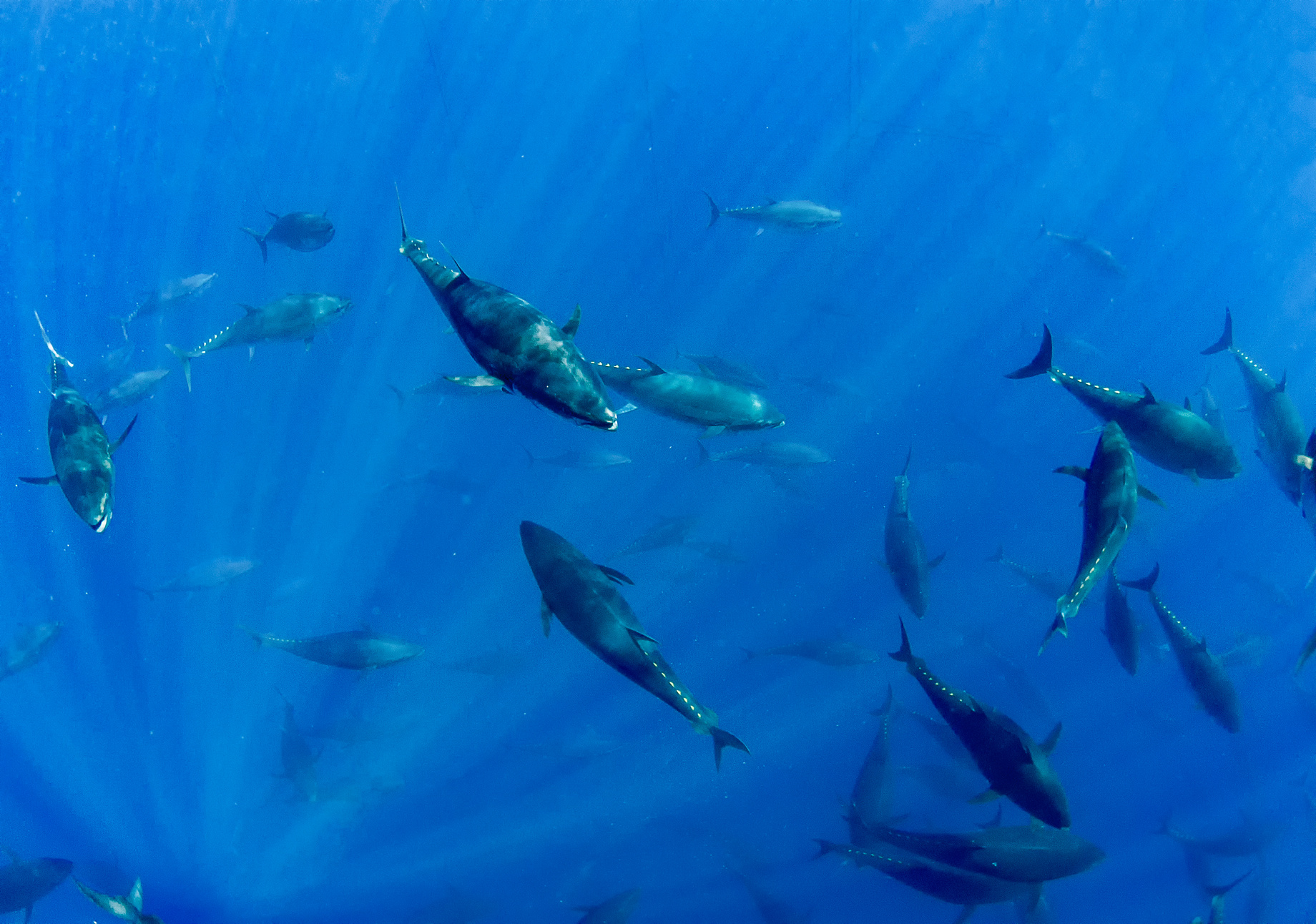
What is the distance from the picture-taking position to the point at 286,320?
5289mm

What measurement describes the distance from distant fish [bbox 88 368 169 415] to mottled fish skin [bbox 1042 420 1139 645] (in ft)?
25.6

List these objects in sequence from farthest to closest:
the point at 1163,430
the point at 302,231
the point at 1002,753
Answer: the point at 302,231
the point at 1163,430
the point at 1002,753

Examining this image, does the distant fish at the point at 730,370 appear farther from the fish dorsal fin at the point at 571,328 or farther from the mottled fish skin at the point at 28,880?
the mottled fish skin at the point at 28,880

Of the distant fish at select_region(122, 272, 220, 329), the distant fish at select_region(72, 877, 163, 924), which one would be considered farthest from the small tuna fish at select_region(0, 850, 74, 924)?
the distant fish at select_region(122, 272, 220, 329)

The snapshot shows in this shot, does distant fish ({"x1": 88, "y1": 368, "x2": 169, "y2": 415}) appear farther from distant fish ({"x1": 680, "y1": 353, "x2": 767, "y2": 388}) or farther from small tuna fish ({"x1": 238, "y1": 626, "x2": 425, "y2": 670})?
distant fish ({"x1": 680, "y1": 353, "x2": 767, "y2": 388})

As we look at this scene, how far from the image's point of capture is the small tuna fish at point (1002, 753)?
3031 mm

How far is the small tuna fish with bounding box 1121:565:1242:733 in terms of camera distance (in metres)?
4.82

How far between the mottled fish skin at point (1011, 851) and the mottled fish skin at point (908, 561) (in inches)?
57.9

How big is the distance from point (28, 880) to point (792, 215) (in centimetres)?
1095

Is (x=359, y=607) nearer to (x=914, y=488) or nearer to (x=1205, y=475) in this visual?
(x=1205, y=475)

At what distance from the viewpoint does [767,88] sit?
24.6 m

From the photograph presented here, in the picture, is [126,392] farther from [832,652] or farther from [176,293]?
[832,652]

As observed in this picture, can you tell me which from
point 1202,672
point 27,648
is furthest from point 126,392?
point 1202,672

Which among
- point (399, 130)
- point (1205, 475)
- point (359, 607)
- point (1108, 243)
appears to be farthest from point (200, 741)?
point (1108, 243)
